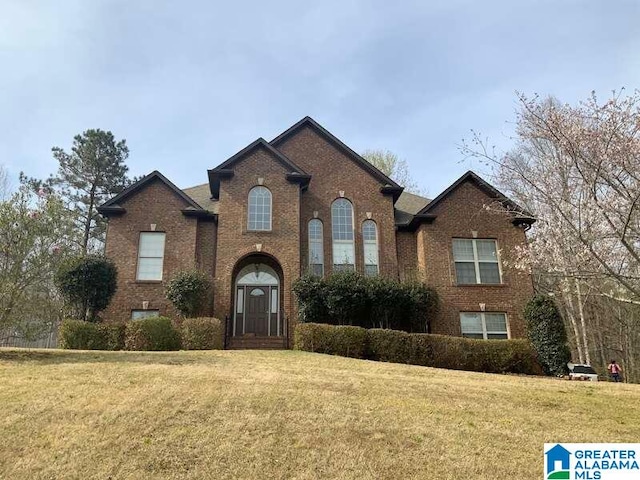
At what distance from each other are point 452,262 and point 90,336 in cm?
1314

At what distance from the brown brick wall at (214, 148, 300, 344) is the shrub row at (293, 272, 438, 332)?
1.16 metres

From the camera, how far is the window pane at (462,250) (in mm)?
20859

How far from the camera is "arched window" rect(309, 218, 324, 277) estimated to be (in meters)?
20.6

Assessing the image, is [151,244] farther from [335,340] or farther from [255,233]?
[335,340]

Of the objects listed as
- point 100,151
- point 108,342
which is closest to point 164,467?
point 108,342

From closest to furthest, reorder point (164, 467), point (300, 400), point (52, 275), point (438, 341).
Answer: point (164, 467)
point (300, 400)
point (52, 275)
point (438, 341)

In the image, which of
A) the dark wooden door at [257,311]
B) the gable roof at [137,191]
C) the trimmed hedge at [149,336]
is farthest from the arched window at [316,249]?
the trimmed hedge at [149,336]

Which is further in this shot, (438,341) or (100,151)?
(100,151)

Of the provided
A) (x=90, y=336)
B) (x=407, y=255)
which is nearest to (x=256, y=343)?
(x=90, y=336)

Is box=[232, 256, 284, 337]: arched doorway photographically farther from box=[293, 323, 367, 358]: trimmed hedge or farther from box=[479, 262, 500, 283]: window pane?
box=[479, 262, 500, 283]: window pane

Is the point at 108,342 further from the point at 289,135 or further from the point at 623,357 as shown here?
the point at 623,357

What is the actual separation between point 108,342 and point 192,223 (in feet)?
19.2

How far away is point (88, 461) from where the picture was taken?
6828 millimetres

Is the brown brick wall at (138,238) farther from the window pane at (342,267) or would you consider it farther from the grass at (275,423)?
the grass at (275,423)
